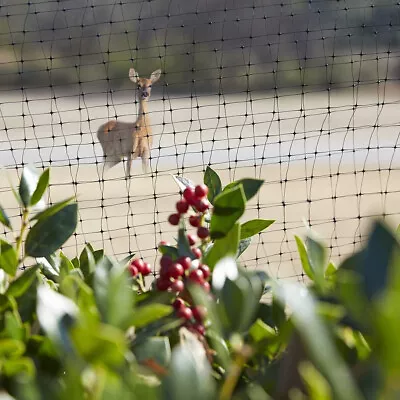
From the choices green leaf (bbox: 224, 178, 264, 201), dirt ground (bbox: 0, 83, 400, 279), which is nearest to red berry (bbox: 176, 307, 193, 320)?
green leaf (bbox: 224, 178, 264, 201)

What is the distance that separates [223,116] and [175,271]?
18.6 ft

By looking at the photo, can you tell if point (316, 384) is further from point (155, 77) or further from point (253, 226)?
point (155, 77)

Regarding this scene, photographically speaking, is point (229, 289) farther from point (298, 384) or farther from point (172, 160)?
point (172, 160)

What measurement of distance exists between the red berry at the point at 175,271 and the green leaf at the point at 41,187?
173 millimetres

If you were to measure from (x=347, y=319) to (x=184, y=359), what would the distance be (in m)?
0.20

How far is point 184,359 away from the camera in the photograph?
56 centimetres

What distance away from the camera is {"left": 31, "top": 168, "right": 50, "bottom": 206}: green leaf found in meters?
0.98

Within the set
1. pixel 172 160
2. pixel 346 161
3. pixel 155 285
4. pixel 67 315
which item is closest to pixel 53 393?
pixel 67 315

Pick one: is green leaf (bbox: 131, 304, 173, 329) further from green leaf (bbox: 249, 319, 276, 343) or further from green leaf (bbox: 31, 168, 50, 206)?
green leaf (bbox: 31, 168, 50, 206)

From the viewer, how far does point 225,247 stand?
3.19 feet

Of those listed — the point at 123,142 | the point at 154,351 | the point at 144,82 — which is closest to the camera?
the point at 154,351

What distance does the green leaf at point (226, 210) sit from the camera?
0.96 meters

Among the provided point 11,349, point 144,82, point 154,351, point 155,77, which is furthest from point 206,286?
point 144,82

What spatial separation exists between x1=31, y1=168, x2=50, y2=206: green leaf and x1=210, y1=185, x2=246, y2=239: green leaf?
7.1 inches
